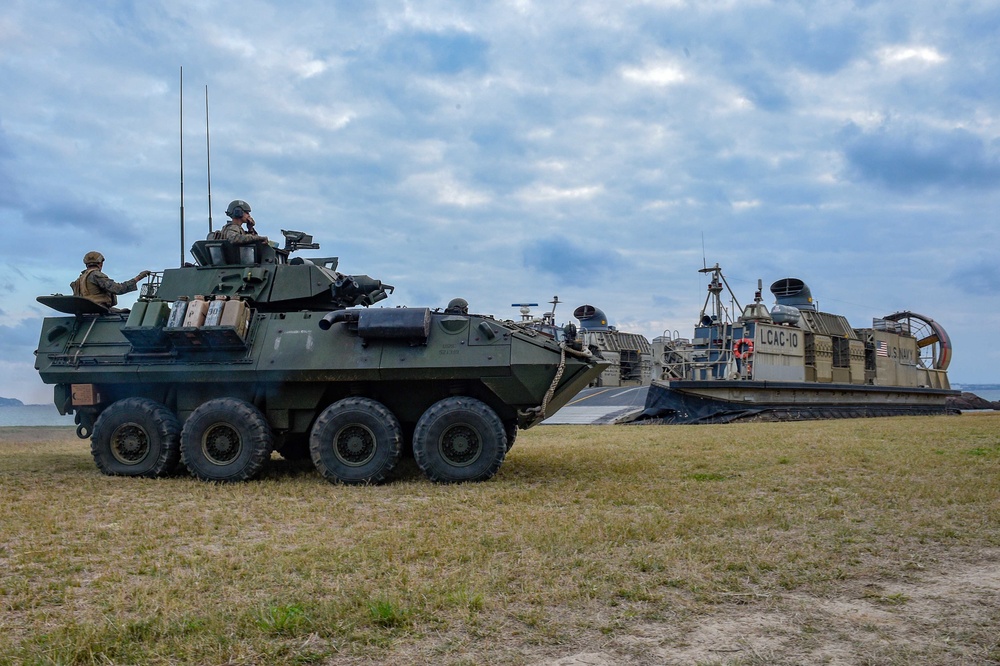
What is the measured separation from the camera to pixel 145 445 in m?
9.88

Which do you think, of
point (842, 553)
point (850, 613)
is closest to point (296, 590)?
point (850, 613)

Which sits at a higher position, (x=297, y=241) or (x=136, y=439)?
(x=297, y=241)

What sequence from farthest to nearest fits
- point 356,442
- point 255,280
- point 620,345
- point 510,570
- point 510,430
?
1. point 620,345
2. point 510,430
3. point 255,280
4. point 356,442
5. point 510,570

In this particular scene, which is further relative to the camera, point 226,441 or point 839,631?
point 226,441

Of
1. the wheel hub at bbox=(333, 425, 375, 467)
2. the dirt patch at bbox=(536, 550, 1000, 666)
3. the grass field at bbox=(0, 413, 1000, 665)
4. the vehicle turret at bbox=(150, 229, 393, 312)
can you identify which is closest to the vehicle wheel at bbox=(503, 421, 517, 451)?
the grass field at bbox=(0, 413, 1000, 665)

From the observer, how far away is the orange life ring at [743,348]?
23922 mm

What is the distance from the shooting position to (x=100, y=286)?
35.3 ft

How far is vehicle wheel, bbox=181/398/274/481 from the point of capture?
9.39 m

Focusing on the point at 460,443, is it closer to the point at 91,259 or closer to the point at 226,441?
the point at 226,441

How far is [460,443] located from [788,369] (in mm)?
18052

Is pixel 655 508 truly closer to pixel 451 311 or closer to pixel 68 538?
pixel 451 311

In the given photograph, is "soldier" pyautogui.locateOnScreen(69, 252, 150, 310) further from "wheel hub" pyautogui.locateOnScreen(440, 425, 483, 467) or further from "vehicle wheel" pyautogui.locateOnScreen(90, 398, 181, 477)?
"wheel hub" pyautogui.locateOnScreen(440, 425, 483, 467)

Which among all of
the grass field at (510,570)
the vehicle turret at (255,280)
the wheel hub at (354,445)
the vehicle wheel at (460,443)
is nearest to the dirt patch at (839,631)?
the grass field at (510,570)

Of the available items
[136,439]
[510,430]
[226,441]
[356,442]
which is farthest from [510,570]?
[136,439]
